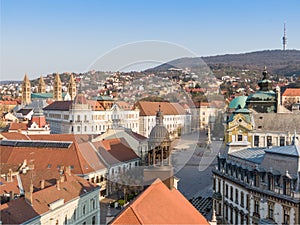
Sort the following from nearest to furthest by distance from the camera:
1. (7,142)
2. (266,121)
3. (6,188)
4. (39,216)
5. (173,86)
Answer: (39,216)
(173,86)
(6,188)
(7,142)
(266,121)

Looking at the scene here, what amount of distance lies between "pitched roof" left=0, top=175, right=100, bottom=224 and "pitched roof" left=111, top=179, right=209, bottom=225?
890 cm

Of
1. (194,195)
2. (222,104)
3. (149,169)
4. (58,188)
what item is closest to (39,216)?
(58,188)

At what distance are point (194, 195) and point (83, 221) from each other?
55.5 feet

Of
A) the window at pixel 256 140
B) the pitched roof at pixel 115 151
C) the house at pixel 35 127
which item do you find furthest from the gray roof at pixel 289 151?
the house at pixel 35 127

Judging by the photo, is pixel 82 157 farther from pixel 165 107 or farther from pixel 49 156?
pixel 165 107

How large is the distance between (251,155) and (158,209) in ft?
53.0

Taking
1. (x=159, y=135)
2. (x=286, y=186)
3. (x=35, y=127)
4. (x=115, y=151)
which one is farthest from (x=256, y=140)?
(x=35, y=127)

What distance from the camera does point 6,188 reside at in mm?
33750

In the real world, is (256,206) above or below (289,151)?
below

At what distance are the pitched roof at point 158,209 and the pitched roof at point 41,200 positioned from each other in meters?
8.90

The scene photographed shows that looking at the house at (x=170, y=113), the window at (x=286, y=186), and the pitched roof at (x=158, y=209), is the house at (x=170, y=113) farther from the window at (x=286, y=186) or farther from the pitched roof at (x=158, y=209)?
the window at (x=286, y=186)

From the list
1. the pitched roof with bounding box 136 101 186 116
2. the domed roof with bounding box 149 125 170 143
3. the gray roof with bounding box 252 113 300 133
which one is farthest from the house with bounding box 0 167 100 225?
the gray roof with bounding box 252 113 300 133

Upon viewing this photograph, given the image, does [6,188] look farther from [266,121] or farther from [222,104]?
[222,104]

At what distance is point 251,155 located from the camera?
36750 millimetres
